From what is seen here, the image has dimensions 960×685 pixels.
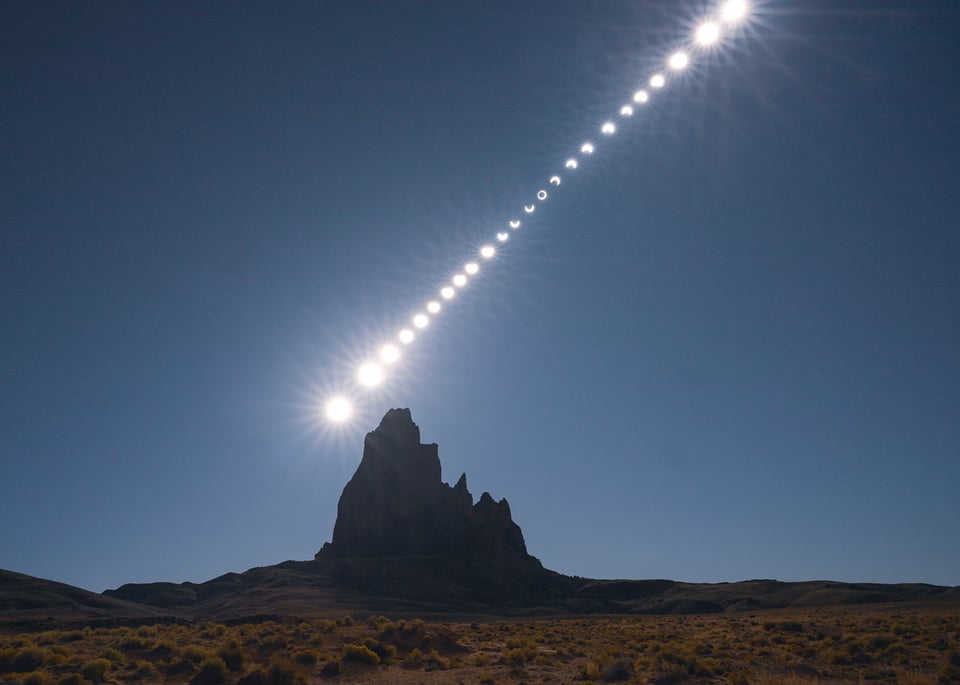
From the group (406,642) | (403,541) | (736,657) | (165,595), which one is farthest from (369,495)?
(736,657)

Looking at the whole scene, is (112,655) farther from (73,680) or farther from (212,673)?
(212,673)

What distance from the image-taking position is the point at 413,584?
10069 centimetres

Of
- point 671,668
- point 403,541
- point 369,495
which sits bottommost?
point 671,668

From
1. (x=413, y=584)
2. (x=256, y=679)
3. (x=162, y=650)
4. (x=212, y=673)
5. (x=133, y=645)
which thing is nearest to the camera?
(x=256, y=679)

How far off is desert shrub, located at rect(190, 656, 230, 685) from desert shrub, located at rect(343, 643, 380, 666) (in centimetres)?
579

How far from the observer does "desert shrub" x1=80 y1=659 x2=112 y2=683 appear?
2270 cm

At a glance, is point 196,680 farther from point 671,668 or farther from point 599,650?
point 599,650

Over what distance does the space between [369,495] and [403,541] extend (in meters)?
12.6

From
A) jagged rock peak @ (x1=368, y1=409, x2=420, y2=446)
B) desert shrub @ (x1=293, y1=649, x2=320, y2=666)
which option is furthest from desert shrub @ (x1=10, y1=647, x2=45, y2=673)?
jagged rock peak @ (x1=368, y1=409, x2=420, y2=446)

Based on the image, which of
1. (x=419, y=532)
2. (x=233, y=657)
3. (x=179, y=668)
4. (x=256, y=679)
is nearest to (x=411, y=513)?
(x=419, y=532)

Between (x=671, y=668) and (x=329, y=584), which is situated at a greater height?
(x=329, y=584)

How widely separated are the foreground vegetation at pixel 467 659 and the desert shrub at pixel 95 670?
0.04 meters

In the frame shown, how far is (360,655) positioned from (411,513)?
9849 cm

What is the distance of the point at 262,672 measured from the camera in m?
22.2
